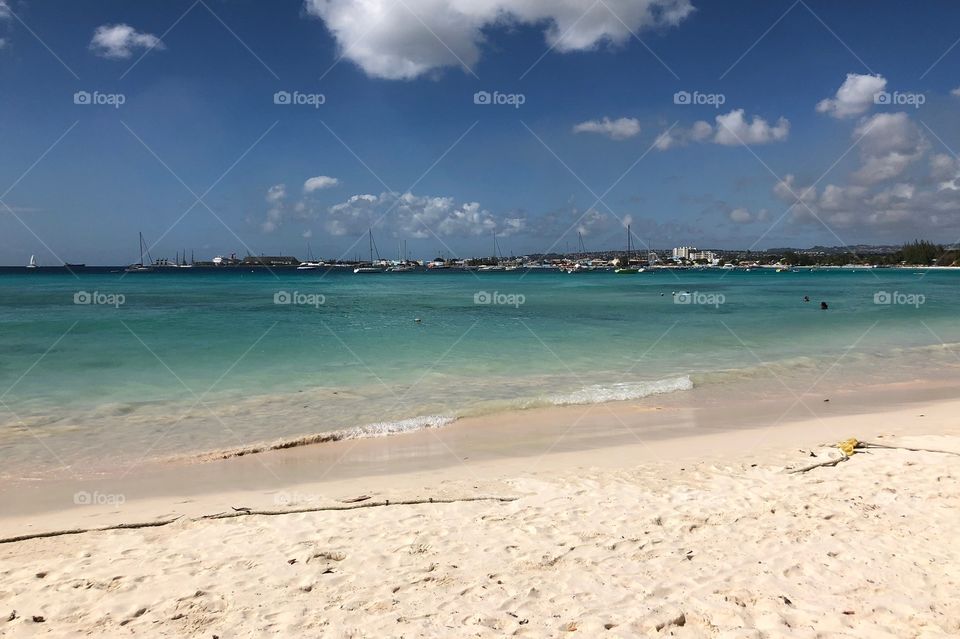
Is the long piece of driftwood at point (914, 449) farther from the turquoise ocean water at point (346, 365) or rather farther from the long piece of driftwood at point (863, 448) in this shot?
the turquoise ocean water at point (346, 365)

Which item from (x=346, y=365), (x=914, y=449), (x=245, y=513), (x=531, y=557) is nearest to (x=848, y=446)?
(x=914, y=449)

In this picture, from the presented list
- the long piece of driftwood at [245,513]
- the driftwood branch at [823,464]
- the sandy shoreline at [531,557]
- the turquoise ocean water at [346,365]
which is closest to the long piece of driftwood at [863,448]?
the driftwood branch at [823,464]

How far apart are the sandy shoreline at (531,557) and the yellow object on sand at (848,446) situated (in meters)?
0.14

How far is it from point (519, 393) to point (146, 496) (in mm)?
7853

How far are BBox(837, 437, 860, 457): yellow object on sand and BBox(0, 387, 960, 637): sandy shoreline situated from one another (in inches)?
5.4

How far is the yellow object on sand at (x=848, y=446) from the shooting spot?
309 inches

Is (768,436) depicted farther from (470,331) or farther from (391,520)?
(470,331)

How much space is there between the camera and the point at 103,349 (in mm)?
19234

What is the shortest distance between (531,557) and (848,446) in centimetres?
562

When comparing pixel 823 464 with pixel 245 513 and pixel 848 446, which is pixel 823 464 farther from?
pixel 245 513

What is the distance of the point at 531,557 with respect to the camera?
4895mm

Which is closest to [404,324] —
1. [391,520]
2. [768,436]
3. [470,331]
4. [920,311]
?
[470,331]

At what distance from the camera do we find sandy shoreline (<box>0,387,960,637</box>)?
13.0 feet

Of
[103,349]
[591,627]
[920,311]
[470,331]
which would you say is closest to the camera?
[591,627]
